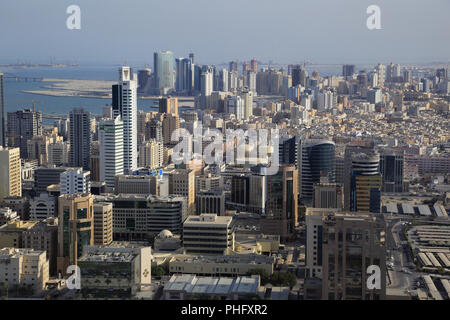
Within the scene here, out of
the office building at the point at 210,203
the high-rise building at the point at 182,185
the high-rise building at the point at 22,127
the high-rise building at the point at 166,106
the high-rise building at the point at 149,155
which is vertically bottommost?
the office building at the point at 210,203

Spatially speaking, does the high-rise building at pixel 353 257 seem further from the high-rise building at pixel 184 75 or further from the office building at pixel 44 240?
the high-rise building at pixel 184 75

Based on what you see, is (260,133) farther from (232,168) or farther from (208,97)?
(208,97)

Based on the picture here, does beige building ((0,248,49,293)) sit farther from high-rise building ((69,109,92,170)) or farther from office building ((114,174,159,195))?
high-rise building ((69,109,92,170))

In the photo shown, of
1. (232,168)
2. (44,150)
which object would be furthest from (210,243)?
(44,150)

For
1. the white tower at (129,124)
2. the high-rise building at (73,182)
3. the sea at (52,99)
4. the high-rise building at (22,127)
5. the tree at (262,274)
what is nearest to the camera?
the tree at (262,274)

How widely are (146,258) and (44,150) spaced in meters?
7.53

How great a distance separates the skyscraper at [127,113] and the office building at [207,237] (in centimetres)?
357

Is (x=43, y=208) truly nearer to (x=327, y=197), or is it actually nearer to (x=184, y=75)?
(x=327, y=197)

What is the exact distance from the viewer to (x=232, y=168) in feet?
38.4

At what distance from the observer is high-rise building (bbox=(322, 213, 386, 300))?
4180 mm

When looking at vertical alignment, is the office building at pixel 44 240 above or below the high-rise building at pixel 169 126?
below

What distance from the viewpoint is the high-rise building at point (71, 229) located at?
19.7ft

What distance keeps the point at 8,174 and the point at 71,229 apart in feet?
9.61

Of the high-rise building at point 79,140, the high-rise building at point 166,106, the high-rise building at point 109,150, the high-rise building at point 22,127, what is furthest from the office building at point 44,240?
the high-rise building at point 166,106
